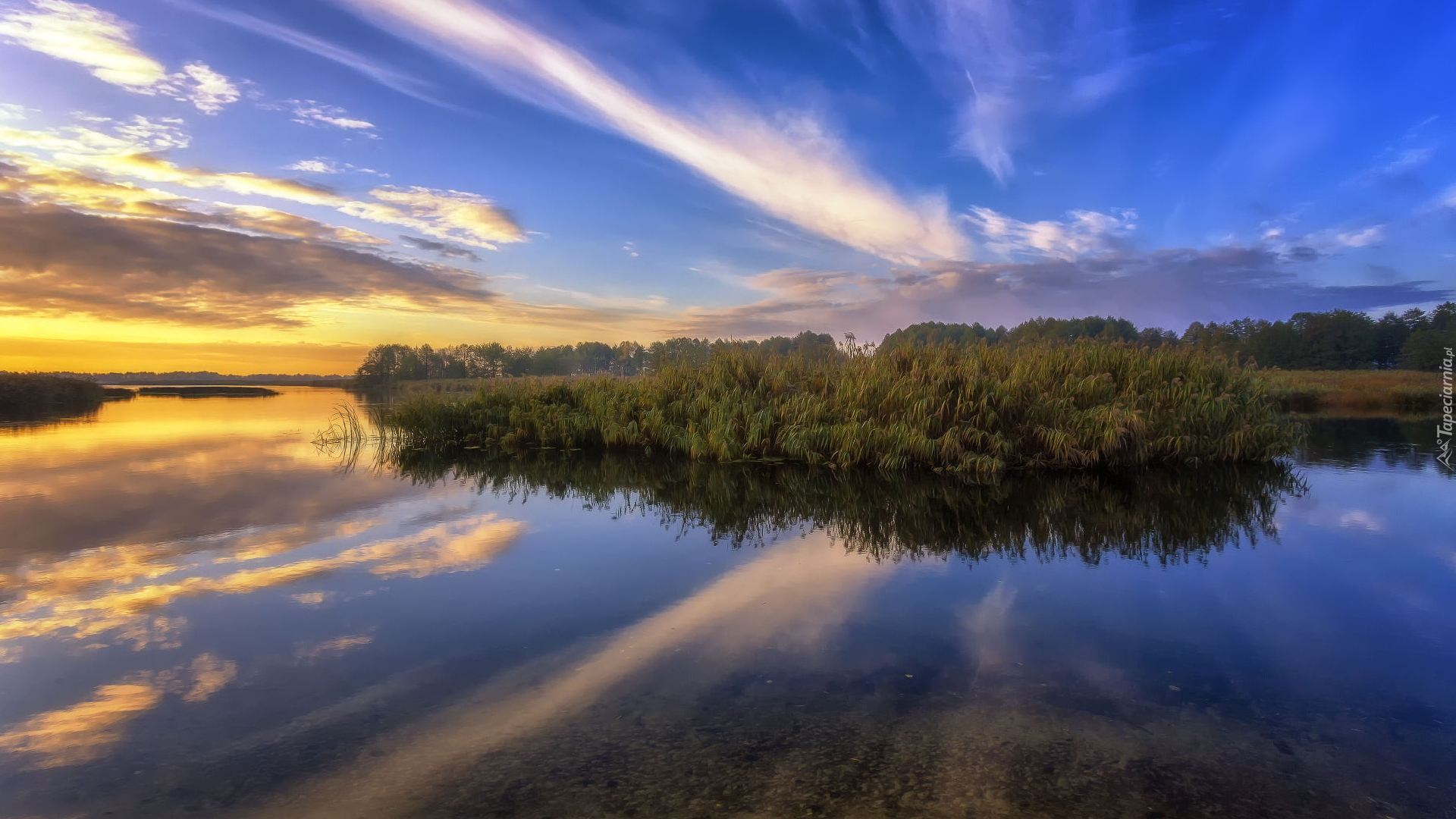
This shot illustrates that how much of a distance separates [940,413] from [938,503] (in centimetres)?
331

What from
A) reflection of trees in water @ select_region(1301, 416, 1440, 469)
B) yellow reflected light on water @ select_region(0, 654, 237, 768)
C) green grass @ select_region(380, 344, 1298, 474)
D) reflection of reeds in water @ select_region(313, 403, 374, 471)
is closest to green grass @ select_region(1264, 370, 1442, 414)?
reflection of trees in water @ select_region(1301, 416, 1440, 469)

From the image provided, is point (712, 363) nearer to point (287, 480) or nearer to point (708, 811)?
point (287, 480)

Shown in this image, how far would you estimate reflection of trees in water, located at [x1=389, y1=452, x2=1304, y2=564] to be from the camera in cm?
600

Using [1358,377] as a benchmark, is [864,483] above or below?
below

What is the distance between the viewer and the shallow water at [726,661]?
7.56ft

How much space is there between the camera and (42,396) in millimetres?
28031

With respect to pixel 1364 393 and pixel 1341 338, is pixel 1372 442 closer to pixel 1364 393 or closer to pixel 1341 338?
pixel 1364 393

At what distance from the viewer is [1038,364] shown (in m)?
12.3

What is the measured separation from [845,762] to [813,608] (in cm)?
176

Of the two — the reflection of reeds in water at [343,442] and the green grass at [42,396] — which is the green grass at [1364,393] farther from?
the green grass at [42,396]

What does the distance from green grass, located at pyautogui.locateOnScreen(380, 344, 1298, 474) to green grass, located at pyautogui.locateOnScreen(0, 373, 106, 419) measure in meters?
21.2

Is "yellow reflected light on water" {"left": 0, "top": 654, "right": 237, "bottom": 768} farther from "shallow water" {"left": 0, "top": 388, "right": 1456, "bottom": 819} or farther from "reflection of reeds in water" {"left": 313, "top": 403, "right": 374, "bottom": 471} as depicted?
"reflection of reeds in water" {"left": 313, "top": 403, "right": 374, "bottom": 471}

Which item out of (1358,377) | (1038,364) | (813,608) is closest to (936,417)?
(1038,364)

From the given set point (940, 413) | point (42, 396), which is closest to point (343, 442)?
point (940, 413)
